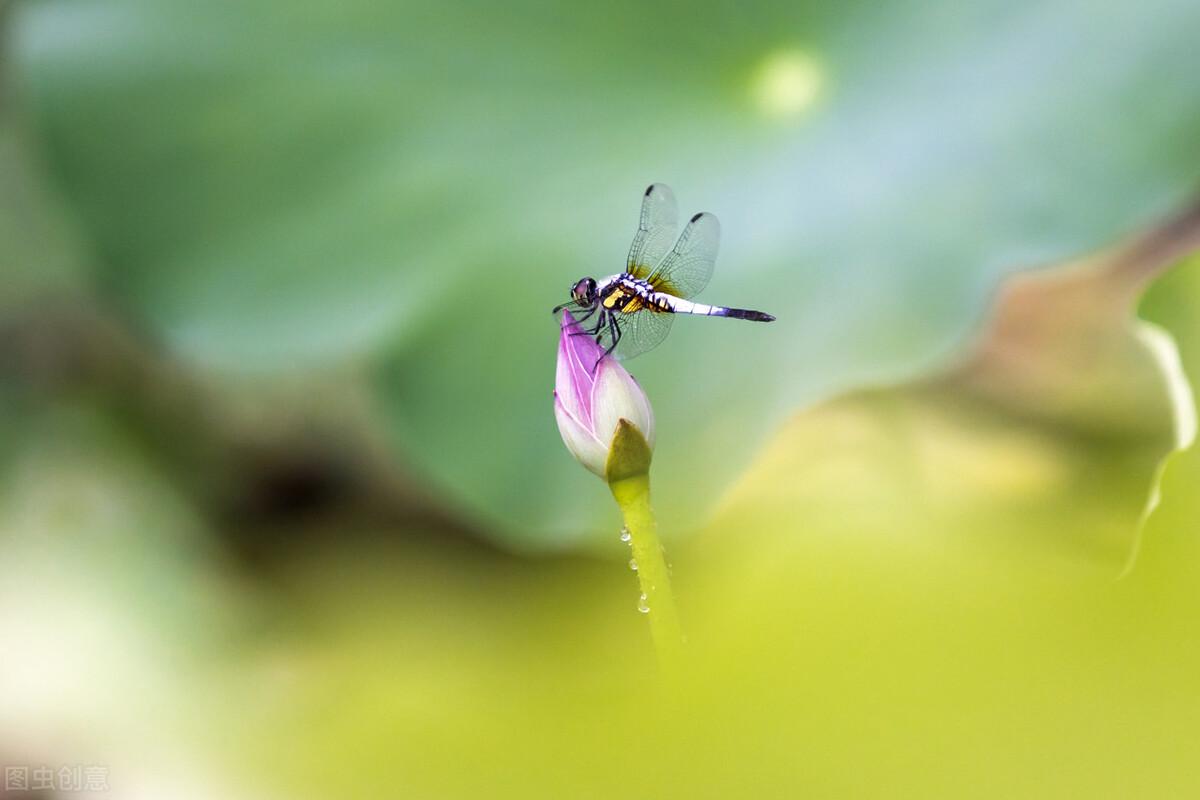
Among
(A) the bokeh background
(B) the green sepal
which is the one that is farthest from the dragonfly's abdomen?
(B) the green sepal

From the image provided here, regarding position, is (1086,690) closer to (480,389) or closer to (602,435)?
(602,435)

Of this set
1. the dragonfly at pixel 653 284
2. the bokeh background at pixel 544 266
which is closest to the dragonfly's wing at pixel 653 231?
the dragonfly at pixel 653 284

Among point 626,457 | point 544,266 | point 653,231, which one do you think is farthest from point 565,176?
point 626,457

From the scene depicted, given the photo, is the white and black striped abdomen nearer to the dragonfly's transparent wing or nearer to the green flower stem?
the dragonfly's transparent wing

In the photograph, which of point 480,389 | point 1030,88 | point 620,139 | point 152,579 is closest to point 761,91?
point 620,139

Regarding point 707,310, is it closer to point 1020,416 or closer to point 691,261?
point 691,261

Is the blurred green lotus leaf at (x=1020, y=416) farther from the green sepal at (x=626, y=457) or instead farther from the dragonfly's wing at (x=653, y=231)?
the green sepal at (x=626, y=457)
